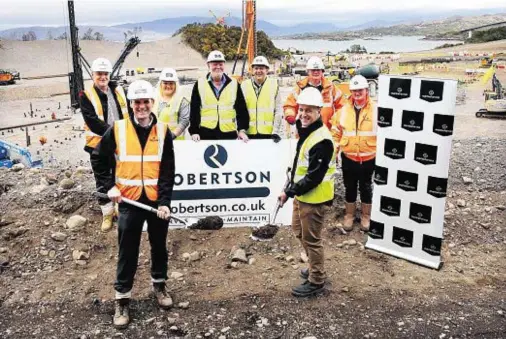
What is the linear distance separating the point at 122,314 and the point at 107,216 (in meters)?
2.11

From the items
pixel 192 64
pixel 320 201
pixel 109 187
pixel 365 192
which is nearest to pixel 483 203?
pixel 365 192

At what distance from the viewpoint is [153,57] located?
6519 cm

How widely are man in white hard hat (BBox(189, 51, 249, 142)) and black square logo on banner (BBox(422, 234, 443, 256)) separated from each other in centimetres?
265

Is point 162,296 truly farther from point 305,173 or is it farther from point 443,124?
point 443,124

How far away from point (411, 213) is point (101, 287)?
359 centimetres

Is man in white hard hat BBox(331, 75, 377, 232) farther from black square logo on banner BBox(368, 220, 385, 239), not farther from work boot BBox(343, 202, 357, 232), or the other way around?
black square logo on banner BBox(368, 220, 385, 239)

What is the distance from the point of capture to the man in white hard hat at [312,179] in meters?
5.05

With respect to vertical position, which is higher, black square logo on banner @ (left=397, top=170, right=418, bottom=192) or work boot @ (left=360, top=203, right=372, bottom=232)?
black square logo on banner @ (left=397, top=170, right=418, bottom=192)

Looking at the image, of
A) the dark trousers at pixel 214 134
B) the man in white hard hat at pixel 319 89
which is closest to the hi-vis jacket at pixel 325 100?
the man in white hard hat at pixel 319 89

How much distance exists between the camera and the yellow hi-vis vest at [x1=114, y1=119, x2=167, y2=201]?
15.6ft

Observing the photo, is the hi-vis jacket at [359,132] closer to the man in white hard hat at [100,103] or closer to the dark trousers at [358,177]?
the dark trousers at [358,177]

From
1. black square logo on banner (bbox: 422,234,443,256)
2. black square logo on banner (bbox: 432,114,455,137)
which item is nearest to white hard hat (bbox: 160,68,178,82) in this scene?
black square logo on banner (bbox: 432,114,455,137)

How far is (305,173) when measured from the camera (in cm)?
520

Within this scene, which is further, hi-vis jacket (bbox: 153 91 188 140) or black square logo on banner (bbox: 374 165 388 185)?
hi-vis jacket (bbox: 153 91 188 140)
